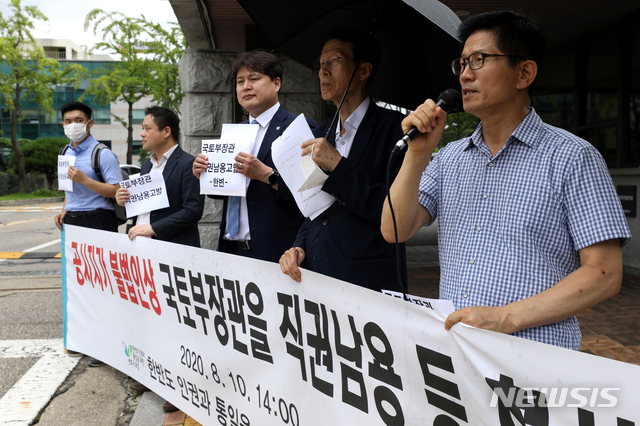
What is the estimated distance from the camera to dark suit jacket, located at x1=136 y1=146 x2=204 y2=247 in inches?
142

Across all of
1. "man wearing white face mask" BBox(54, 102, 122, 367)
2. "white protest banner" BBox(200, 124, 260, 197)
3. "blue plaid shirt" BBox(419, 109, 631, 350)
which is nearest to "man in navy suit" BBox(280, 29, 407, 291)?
"blue plaid shirt" BBox(419, 109, 631, 350)

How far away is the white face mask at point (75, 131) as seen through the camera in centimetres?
438

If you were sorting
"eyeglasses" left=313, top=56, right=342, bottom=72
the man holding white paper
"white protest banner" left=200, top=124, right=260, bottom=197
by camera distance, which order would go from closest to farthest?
"eyeglasses" left=313, top=56, right=342, bottom=72 → "white protest banner" left=200, top=124, right=260, bottom=197 → the man holding white paper

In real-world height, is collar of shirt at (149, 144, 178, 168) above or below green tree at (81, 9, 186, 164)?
below

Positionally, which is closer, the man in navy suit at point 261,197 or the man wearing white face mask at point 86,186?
the man in navy suit at point 261,197

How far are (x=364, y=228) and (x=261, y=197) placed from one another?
1.01m

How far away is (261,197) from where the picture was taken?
3.05 metres

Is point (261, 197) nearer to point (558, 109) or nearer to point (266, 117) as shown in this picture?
point (266, 117)

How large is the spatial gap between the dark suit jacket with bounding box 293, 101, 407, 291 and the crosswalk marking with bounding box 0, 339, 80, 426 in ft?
8.05

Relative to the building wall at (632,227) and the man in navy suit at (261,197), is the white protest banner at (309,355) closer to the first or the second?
the man in navy suit at (261,197)

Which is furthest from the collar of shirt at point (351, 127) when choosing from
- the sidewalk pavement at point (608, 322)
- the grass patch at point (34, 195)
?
the grass patch at point (34, 195)

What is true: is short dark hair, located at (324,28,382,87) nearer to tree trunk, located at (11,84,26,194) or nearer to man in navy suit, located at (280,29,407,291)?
man in navy suit, located at (280,29,407,291)

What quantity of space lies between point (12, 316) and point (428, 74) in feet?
17.7

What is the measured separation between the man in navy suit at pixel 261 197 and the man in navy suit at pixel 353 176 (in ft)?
1.91
